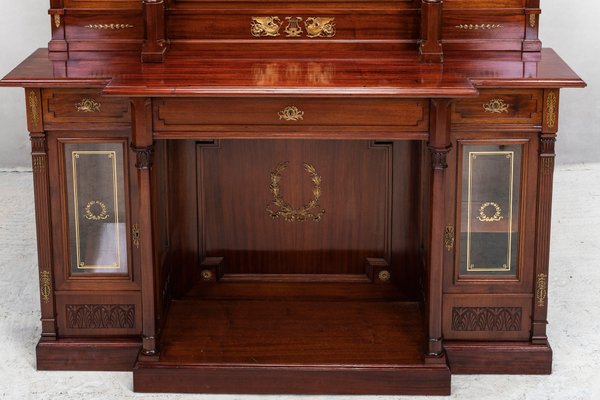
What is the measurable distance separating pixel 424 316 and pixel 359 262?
1.31ft

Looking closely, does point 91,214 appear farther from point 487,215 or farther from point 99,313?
point 487,215

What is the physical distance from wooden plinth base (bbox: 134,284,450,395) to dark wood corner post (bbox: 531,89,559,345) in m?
0.37

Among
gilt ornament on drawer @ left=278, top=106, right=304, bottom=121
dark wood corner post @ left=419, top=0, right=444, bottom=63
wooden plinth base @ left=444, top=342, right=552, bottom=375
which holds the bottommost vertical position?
wooden plinth base @ left=444, top=342, right=552, bottom=375

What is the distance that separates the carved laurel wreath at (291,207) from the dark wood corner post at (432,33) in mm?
628

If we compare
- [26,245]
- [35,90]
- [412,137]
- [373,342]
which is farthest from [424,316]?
[26,245]

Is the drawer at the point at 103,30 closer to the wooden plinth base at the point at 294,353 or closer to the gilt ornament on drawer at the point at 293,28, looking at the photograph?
the gilt ornament on drawer at the point at 293,28

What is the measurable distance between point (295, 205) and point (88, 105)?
3.00 ft

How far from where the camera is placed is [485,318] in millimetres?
4172

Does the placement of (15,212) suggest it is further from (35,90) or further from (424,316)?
(424,316)

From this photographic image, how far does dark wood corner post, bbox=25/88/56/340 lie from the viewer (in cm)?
398

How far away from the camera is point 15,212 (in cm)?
570

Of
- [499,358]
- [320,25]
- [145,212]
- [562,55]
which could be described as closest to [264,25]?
[320,25]

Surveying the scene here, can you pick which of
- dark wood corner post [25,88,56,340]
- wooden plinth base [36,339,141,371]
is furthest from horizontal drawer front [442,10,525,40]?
wooden plinth base [36,339,141,371]

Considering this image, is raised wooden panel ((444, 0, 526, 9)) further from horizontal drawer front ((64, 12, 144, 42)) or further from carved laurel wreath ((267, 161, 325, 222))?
horizontal drawer front ((64, 12, 144, 42))
